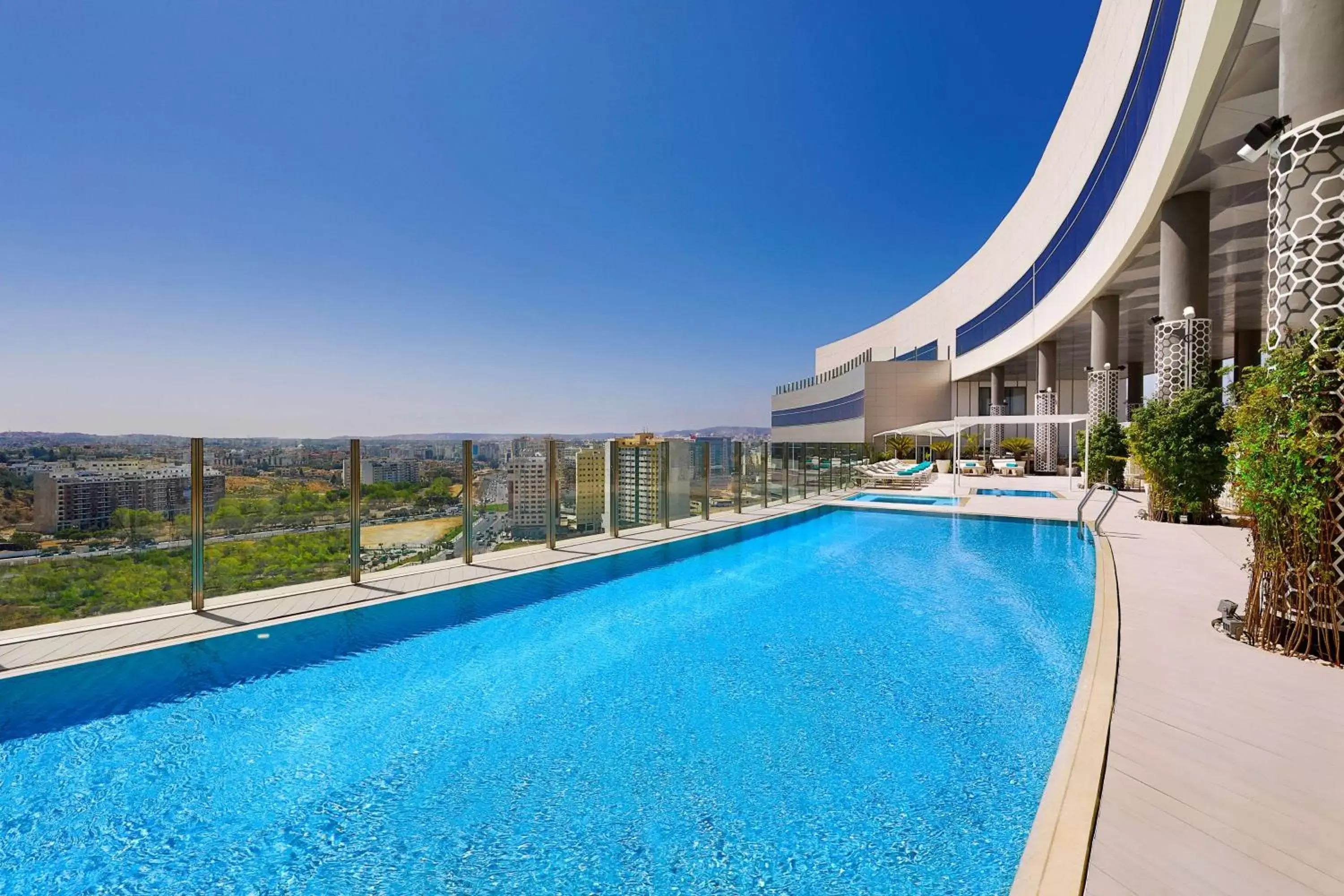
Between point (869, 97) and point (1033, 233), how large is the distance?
353 inches

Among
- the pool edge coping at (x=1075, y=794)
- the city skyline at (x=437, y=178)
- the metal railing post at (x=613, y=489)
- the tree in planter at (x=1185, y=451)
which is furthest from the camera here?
the city skyline at (x=437, y=178)

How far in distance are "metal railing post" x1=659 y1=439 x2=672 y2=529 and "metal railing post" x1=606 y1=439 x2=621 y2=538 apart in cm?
102

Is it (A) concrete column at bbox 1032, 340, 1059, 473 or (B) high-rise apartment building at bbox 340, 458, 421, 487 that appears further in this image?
(A) concrete column at bbox 1032, 340, 1059, 473

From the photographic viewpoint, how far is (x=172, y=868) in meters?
2.12

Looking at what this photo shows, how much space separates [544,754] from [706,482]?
778cm

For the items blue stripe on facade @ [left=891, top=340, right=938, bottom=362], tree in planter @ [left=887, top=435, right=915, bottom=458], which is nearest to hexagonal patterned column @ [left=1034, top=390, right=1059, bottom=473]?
tree in planter @ [left=887, top=435, right=915, bottom=458]

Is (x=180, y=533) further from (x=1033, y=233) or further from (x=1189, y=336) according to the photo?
(x=1033, y=233)

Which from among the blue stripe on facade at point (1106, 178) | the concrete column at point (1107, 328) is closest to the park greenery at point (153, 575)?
the blue stripe on facade at point (1106, 178)

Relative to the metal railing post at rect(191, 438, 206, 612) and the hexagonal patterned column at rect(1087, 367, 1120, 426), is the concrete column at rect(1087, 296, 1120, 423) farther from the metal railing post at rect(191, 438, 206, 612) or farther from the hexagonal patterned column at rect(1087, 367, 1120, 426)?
the metal railing post at rect(191, 438, 206, 612)

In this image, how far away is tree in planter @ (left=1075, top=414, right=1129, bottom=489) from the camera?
13539 millimetres

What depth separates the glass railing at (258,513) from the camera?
12.9 ft

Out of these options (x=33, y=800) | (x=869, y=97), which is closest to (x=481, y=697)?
(x=33, y=800)

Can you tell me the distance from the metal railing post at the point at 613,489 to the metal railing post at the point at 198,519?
4.68 meters

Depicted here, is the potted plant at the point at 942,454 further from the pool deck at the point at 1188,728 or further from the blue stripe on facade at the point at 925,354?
the pool deck at the point at 1188,728
